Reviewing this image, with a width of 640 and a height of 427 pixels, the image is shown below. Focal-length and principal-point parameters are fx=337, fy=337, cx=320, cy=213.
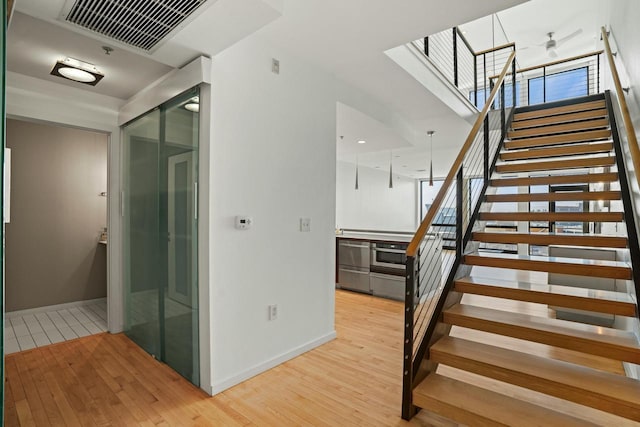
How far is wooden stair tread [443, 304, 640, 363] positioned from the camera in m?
Answer: 1.93

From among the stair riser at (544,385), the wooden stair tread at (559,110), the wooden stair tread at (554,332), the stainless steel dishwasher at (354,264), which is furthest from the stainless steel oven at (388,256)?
the stair riser at (544,385)

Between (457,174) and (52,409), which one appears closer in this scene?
(52,409)

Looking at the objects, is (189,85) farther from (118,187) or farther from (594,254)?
(594,254)

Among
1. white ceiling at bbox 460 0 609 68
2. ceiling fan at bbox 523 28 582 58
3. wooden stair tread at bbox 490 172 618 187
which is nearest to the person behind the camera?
wooden stair tread at bbox 490 172 618 187

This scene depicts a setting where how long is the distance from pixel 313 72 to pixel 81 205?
12.2 ft

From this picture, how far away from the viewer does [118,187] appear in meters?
3.58

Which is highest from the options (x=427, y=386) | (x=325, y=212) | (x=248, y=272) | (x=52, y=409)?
(x=325, y=212)

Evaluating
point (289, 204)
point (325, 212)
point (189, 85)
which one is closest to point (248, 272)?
point (289, 204)

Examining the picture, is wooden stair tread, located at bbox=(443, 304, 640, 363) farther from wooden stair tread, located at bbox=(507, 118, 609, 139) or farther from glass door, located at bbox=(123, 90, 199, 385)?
wooden stair tread, located at bbox=(507, 118, 609, 139)

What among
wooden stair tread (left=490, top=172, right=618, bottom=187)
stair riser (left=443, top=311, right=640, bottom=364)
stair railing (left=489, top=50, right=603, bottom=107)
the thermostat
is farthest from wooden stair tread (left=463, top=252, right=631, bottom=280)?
stair railing (left=489, top=50, right=603, bottom=107)

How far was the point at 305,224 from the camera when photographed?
3143 mm

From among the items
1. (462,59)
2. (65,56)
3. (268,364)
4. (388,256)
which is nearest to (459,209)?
(268,364)

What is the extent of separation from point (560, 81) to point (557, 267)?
8.28 metres

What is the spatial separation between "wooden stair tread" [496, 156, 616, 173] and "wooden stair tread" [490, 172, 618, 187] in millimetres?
226
